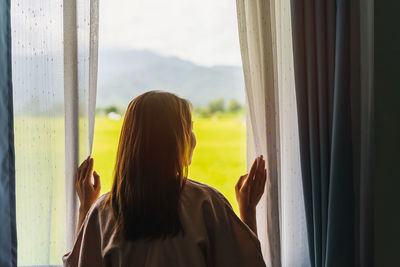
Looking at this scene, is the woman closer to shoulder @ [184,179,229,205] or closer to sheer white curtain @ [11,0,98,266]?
shoulder @ [184,179,229,205]

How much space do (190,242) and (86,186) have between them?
0.48 meters

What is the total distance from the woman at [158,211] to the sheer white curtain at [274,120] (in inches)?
13.3

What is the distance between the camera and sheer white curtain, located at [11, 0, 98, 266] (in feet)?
4.27

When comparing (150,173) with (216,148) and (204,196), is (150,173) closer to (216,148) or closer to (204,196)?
(204,196)

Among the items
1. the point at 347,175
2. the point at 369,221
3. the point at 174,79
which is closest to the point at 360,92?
the point at 347,175

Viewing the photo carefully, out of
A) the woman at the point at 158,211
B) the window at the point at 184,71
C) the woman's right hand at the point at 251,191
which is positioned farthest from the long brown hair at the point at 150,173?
the window at the point at 184,71

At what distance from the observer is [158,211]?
963 mm

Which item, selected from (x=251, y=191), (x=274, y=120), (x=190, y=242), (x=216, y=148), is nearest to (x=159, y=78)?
(x=216, y=148)

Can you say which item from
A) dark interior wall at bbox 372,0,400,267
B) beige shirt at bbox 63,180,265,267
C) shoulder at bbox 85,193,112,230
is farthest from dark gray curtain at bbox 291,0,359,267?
shoulder at bbox 85,193,112,230

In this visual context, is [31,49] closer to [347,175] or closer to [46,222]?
[46,222]

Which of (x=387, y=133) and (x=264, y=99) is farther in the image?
(x=264, y=99)

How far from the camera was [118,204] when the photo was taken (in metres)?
0.99

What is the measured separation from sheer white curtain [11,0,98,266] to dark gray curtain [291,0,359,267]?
765 millimetres

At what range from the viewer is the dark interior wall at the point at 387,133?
1206 mm
